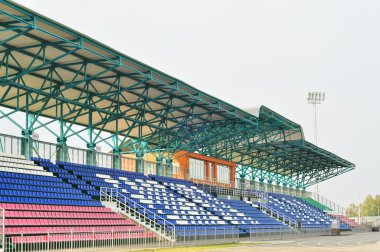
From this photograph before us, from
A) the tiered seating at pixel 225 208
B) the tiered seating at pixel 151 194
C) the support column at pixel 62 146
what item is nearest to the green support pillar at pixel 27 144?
the tiered seating at pixel 151 194

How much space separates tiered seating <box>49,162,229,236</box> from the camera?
41.5m

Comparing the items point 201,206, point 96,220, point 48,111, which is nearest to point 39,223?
point 96,220

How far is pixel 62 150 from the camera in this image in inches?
1730

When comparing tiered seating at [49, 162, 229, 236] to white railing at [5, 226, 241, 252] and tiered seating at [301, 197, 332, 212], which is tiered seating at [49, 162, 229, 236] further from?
tiered seating at [301, 197, 332, 212]

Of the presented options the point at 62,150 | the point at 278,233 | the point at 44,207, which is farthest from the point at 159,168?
the point at 44,207

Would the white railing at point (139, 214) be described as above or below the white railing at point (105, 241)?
above

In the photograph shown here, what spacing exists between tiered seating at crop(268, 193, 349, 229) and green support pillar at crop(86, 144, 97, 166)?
2953cm

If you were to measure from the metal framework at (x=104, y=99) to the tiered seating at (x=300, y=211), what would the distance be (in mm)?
7495

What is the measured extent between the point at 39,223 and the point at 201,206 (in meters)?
23.5

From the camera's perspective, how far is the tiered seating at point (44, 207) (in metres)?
30.0

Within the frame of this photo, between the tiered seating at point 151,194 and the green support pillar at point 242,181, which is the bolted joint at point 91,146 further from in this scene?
the green support pillar at point 242,181

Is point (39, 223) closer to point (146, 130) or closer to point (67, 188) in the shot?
point (67, 188)

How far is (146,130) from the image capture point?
60000 mm

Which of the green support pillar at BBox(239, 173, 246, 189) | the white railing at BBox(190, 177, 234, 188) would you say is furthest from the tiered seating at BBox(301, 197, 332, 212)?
the white railing at BBox(190, 177, 234, 188)
